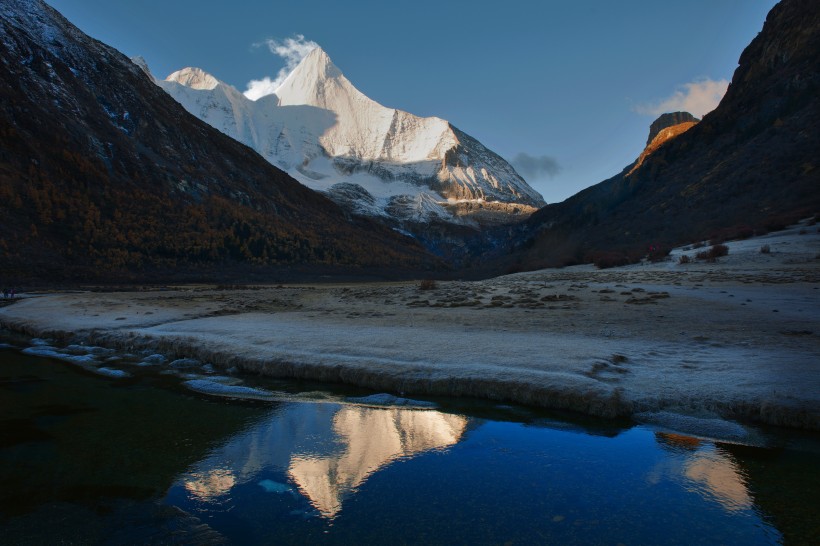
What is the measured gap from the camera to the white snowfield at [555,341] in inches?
418

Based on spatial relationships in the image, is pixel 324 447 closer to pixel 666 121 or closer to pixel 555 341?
pixel 555 341

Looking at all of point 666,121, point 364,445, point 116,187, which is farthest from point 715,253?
point 666,121

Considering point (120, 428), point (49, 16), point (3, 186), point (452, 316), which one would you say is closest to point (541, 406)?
point (120, 428)

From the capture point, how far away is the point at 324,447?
8906 millimetres

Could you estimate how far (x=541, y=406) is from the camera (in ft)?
37.0

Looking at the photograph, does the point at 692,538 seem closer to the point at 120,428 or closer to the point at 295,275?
the point at 120,428

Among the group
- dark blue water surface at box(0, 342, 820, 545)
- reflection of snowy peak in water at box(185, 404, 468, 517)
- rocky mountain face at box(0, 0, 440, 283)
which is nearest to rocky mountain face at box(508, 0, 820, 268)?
dark blue water surface at box(0, 342, 820, 545)

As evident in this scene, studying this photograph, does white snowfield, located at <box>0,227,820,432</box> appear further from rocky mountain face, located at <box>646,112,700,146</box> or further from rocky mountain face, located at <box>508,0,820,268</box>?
rocky mountain face, located at <box>646,112,700,146</box>

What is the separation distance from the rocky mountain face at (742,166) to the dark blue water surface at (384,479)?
4917cm

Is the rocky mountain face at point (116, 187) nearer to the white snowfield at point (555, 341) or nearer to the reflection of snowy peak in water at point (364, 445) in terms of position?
the white snowfield at point (555, 341)

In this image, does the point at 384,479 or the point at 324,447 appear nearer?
the point at 384,479

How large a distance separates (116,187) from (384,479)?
4172 inches

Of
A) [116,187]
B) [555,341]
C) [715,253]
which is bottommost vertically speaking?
[555,341]

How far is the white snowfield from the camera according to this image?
418 inches
